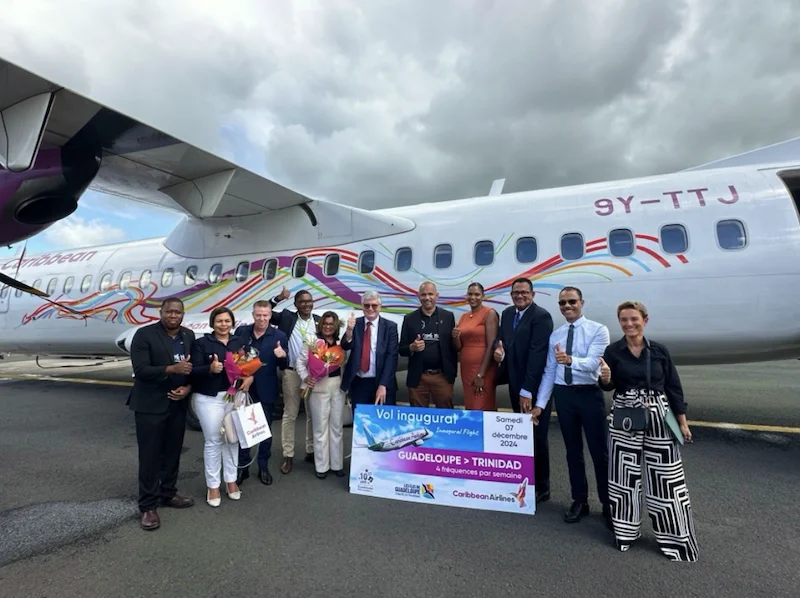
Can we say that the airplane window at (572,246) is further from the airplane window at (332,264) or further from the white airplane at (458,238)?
the airplane window at (332,264)

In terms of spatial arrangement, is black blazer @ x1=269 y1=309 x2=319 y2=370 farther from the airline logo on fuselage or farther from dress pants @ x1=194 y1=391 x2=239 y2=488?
the airline logo on fuselage

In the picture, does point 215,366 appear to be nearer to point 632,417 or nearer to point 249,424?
A: point 249,424

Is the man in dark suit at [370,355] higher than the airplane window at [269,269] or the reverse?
the reverse

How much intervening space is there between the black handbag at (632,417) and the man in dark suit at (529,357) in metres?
0.75

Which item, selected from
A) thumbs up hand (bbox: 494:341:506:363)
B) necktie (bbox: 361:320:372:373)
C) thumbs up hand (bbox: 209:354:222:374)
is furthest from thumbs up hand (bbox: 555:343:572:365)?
thumbs up hand (bbox: 209:354:222:374)

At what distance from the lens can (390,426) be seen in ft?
13.7

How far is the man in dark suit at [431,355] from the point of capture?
4602mm

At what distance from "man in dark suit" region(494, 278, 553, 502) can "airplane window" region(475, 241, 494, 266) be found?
2.32 metres

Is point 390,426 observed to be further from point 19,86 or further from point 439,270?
point 19,86

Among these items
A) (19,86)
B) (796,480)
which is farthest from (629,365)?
(19,86)

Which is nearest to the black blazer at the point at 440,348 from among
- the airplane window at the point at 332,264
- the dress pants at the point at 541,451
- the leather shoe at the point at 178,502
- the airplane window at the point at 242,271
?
the dress pants at the point at 541,451

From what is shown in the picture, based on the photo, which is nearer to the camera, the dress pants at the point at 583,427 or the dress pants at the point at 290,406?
the dress pants at the point at 583,427

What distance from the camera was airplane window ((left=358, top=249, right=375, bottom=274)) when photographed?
285 inches

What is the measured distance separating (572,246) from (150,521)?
5.64 metres
